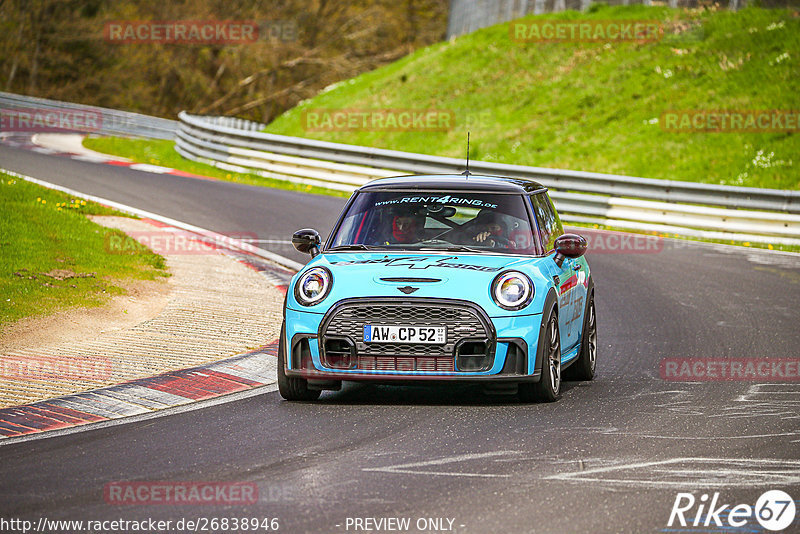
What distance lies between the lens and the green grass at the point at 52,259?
11.2 meters

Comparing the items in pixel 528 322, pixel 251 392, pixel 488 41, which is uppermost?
pixel 488 41

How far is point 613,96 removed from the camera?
30688 millimetres

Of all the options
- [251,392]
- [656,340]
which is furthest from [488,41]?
[251,392]

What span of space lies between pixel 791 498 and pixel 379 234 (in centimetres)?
411

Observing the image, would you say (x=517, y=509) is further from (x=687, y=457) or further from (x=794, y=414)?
(x=794, y=414)

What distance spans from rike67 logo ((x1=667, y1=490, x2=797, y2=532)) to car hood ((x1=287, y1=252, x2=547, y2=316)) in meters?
2.50

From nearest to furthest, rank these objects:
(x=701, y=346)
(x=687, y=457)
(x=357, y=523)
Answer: (x=357, y=523) → (x=687, y=457) → (x=701, y=346)

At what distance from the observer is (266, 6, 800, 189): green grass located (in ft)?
84.9

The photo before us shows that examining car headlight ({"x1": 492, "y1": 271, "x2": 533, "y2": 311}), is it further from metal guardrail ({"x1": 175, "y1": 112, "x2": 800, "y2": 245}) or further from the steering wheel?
metal guardrail ({"x1": 175, "y1": 112, "x2": 800, "y2": 245})

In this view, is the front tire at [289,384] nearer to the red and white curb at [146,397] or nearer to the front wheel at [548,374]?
the red and white curb at [146,397]

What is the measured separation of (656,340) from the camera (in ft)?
36.3

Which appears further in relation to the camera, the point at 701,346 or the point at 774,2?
the point at 774,2

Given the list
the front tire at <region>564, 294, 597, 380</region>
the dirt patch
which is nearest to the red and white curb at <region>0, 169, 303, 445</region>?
the dirt patch

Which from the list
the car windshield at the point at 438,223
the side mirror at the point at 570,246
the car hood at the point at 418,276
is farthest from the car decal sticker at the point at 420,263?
the side mirror at the point at 570,246
